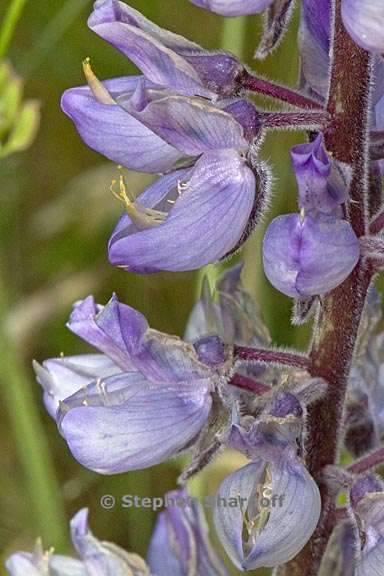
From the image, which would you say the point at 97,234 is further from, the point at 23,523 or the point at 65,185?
the point at 23,523

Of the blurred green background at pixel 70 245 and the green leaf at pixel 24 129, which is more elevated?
the green leaf at pixel 24 129

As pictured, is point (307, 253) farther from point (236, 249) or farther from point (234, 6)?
point (234, 6)

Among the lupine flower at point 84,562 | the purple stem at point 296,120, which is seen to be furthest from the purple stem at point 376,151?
the lupine flower at point 84,562

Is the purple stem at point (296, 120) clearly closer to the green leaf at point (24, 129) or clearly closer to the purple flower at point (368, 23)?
the purple flower at point (368, 23)

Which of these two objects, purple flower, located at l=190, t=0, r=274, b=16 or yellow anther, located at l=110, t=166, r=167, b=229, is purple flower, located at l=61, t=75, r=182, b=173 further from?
purple flower, located at l=190, t=0, r=274, b=16

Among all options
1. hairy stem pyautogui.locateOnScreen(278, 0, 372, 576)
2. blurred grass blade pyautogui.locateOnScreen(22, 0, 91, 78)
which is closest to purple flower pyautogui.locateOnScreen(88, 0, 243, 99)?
hairy stem pyautogui.locateOnScreen(278, 0, 372, 576)

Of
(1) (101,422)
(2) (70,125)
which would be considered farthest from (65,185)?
(1) (101,422)

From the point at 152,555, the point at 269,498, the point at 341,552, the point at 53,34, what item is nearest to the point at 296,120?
the point at 269,498
